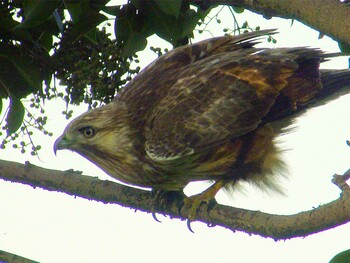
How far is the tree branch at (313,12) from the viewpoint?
10.3 ft

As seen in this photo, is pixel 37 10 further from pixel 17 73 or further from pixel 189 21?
pixel 189 21

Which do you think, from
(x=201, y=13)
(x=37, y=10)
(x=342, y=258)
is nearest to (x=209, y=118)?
(x=201, y=13)

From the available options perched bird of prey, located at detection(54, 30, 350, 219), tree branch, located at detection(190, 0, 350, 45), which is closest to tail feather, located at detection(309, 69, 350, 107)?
perched bird of prey, located at detection(54, 30, 350, 219)

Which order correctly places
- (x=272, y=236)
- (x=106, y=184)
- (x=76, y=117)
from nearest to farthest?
1. (x=272, y=236)
2. (x=106, y=184)
3. (x=76, y=117)

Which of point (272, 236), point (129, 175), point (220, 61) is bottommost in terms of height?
point (272, 236)

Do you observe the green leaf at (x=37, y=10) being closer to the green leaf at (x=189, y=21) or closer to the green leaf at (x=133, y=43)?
the green leaf at (x=133, y=43)

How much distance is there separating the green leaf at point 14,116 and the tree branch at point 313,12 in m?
1.18

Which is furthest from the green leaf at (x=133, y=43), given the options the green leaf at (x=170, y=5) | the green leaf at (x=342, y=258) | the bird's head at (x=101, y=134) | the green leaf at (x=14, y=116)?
the green leaf at (x=342, y=258)

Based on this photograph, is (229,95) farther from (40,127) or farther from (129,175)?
(40,127)

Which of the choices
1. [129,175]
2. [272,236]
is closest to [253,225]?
[272,236]

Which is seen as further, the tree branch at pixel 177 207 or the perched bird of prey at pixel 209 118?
the perched bird of prey at pixel 209 118

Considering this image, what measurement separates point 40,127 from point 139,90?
2.25 feet

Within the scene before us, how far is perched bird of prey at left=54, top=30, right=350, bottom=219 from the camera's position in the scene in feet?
13.5

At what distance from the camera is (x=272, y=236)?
9.83 ft
